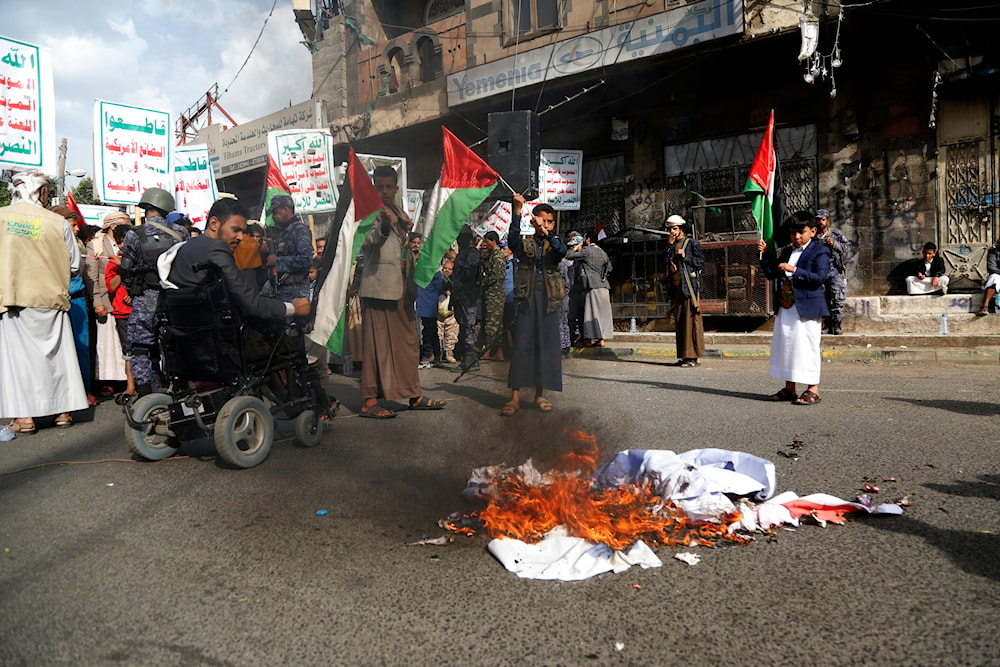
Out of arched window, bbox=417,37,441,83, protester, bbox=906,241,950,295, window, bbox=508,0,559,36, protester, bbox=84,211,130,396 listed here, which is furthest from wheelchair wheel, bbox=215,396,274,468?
arched window, bbox=417,37,441,83

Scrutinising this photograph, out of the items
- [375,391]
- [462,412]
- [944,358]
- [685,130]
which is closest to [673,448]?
[462,412]

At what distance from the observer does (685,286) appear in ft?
31.7

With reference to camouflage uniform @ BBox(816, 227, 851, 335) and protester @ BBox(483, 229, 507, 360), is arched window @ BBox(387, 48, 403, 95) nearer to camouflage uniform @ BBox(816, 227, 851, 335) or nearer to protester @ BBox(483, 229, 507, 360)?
protester @ BBox(483, 229, 507, 360)

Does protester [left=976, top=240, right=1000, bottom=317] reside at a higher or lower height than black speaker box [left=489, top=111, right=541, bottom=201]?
lower

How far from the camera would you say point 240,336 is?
484 centimetres

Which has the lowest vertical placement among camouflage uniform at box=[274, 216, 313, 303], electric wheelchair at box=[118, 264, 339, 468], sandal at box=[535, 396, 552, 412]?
sandal at box=[535, 396, 552, 412]

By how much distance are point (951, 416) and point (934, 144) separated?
8.94 m

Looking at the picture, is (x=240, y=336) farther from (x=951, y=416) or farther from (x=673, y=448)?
(x=951, y=416)

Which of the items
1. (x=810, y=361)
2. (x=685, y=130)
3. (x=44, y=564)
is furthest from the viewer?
(x=685, y=130)

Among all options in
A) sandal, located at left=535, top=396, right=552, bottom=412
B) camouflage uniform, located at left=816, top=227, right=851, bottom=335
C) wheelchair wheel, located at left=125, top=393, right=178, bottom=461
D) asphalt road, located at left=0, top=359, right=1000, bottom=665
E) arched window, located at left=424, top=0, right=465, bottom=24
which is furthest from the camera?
arched window, located at left=424, top=0, right=465, bottom=24

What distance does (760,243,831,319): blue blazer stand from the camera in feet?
21.5

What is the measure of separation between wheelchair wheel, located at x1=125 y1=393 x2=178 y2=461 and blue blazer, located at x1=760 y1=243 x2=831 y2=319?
5.41m

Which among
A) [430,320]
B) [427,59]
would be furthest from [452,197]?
[427,59]

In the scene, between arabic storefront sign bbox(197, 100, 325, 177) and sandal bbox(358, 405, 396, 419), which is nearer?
sandal bbox(358, 405, 396, 419)
